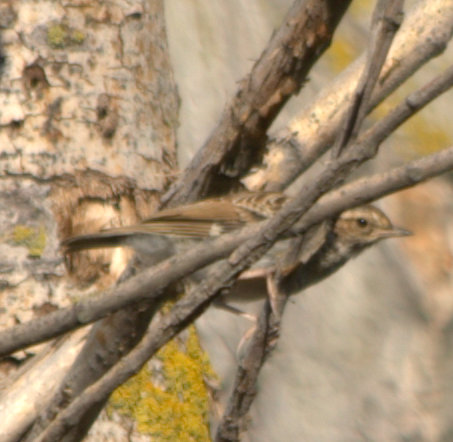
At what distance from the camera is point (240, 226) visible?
4234mm

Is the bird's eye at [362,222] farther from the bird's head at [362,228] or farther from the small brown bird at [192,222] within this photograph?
the small brown bird at [192,222]

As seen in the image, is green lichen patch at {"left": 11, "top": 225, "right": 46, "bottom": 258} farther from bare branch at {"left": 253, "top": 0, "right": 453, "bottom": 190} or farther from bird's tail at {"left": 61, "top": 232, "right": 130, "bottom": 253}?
bare branch at {"left": 253, "top": 0, "right": 453, "bottom": 190}

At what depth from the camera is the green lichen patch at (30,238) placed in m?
3.76

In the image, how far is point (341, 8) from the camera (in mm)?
3000

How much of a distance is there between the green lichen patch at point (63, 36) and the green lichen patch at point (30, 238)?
2.32ft

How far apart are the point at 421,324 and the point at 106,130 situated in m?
3.50

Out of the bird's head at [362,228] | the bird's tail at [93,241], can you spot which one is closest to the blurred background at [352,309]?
the bird's head at [362,228]

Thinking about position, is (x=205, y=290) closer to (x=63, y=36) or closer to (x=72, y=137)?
(x=72, y=137)

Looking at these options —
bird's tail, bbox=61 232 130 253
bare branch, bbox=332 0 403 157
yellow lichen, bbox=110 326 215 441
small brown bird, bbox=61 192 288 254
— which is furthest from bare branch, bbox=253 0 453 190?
bare branch, bbox=332 0 403 157

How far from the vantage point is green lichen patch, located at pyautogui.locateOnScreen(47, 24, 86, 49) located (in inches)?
159

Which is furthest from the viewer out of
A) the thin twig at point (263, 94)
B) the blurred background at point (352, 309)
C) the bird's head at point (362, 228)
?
the blurred background at point (352, 309)

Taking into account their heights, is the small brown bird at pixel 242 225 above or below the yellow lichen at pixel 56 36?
below

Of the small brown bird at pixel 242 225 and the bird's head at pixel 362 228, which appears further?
the bird's head at pixel 362 228

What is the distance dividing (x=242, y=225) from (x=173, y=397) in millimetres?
719
